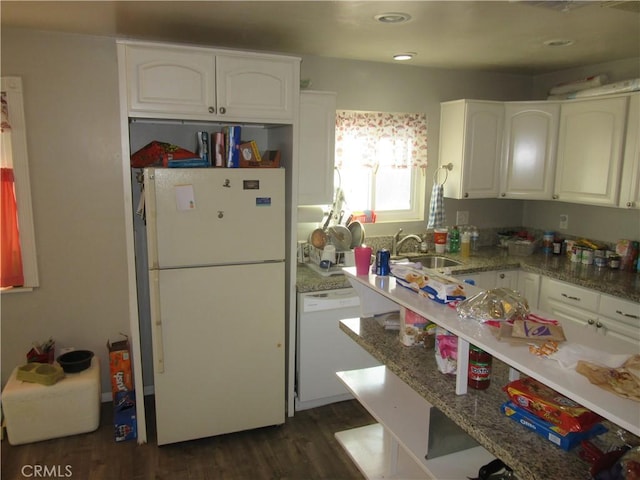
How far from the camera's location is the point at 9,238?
2.86 meters

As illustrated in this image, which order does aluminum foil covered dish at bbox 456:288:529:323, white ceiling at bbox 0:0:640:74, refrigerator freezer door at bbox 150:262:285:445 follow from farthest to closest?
refrigerator freezer door at bbox 150:262:285:445 < white ceiling at bbox 0:0:640:74 < aluminum foil covered dish at bbox 456:288:529:323

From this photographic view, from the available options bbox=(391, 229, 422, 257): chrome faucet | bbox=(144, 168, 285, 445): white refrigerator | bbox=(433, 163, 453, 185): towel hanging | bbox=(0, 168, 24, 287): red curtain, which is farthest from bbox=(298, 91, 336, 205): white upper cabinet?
bbox=(0, 168, 24, 287): red curtain

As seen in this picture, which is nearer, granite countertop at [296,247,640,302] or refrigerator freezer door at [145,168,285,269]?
refrigerator freezer door at [145,168,285,269]

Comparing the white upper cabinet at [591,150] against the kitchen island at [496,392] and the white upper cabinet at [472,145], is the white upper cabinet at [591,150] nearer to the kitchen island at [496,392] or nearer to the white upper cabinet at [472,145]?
the white upper cabinet at [472,145]

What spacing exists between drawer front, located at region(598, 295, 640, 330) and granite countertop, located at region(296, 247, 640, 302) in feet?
0.14

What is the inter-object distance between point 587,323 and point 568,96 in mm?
1682

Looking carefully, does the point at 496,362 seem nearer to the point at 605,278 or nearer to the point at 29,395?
the point at 605,278

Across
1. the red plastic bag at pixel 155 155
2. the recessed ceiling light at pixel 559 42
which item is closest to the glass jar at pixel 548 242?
the recessed ceiling light at pixel 559 42

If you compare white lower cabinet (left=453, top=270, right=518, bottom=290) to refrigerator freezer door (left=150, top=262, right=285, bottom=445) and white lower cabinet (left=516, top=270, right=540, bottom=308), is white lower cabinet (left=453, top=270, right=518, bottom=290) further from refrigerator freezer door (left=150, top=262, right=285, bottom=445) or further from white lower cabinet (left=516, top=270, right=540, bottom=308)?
refrigerator freezer door (left=150, top=262, right=285, bottom=445)

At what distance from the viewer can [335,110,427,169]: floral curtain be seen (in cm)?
361

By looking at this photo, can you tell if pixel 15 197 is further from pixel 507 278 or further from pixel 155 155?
pixel 507 278

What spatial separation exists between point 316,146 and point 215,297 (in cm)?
120

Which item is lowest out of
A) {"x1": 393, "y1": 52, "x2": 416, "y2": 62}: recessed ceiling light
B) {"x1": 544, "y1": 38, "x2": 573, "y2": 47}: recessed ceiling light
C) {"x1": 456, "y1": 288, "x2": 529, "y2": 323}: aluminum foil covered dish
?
{"x1": 456, "y1": 288, "x2": 529, "y2": 323}: aluminum foil covered dish

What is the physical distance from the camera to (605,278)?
10.4 ft
